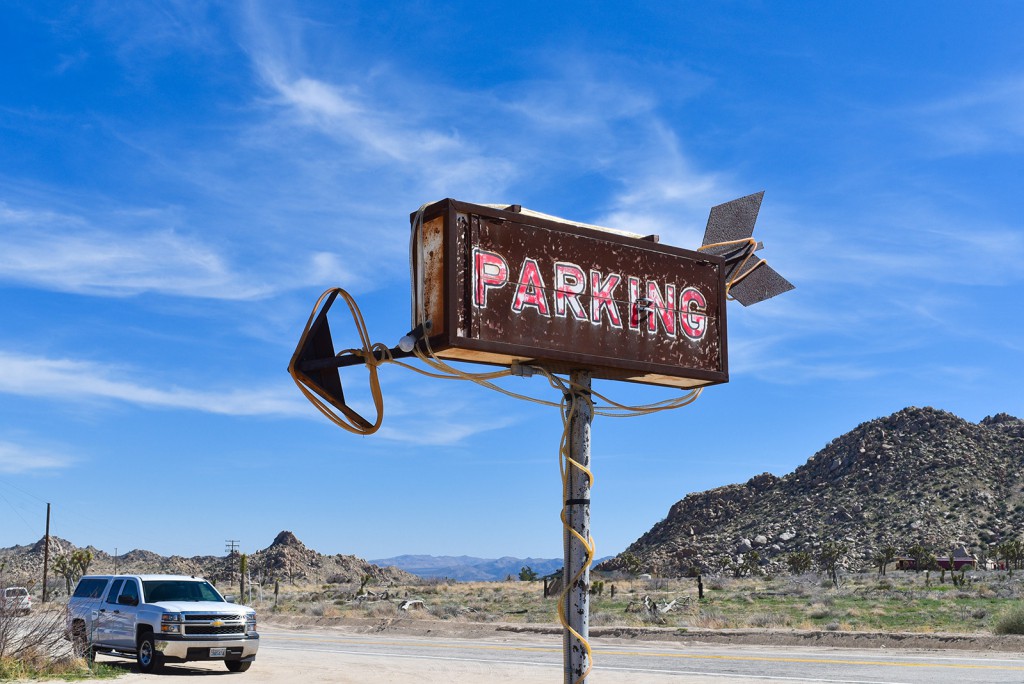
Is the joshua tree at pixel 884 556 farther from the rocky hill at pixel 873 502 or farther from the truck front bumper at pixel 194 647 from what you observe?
the truck front bumper at pixel 194 647

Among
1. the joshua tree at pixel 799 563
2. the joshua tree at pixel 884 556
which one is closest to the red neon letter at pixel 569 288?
the joshua tree at pixel 884 556

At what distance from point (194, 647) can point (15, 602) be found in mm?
3086

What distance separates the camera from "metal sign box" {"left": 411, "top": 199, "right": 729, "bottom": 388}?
686 centimetres

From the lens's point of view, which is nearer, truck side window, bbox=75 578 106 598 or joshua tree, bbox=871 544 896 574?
truck side window, bbox=75 578 106 598

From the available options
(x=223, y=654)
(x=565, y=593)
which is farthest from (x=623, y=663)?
(x=565, y=593)

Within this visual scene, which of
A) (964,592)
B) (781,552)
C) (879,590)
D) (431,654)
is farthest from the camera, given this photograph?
(781,552)

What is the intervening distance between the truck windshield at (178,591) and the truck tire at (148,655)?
0.77 m

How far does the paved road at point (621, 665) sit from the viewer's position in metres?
18.0

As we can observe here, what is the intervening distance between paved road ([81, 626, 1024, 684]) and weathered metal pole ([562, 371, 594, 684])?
10.9 m

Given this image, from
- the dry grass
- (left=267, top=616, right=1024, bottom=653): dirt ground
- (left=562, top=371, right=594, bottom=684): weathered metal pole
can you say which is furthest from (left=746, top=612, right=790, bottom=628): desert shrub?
(left=562, top=371, right=594, bottom=684): weathered metal pole

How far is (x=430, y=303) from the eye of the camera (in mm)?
7023

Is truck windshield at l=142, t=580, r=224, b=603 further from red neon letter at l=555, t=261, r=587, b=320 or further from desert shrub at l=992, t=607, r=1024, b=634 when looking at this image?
desert shrub at l=992, t=607, r=1024, b=634

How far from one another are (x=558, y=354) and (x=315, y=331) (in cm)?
199

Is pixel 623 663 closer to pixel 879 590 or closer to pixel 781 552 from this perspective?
pixel 879 590
